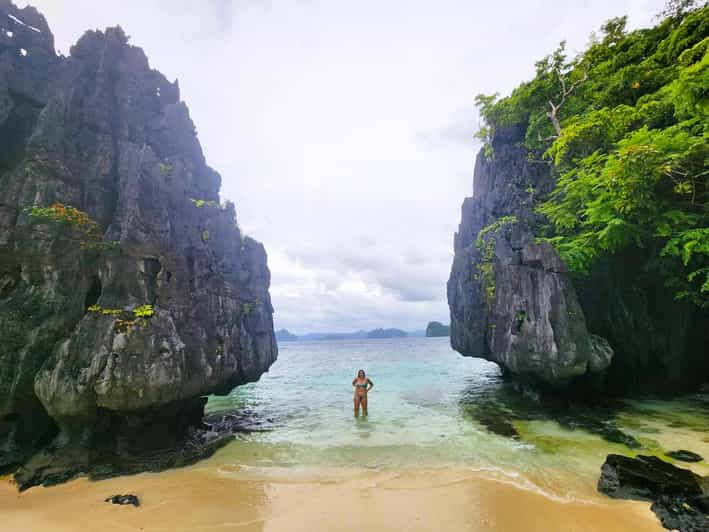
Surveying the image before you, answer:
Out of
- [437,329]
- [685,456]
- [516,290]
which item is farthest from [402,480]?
[437,329]

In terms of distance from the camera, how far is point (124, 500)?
6.43m

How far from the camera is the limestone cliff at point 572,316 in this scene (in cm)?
1130

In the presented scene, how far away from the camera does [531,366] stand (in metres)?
12.1

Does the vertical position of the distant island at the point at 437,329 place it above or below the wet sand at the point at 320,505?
below

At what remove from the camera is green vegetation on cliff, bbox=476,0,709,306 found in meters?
8.82

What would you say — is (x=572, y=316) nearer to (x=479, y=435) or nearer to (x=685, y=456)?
(x=685, y=456)

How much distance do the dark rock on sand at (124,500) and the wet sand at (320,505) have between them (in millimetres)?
122

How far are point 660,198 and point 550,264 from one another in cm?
384

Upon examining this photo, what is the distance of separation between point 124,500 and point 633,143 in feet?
52.3

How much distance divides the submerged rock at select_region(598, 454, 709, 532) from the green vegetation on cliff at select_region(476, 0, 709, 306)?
505 centimetres

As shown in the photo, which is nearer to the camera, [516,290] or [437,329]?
[516,290]

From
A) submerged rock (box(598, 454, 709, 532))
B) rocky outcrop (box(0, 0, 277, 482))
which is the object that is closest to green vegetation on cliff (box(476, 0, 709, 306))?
submerged rock (box(598, 454, 709, 532))

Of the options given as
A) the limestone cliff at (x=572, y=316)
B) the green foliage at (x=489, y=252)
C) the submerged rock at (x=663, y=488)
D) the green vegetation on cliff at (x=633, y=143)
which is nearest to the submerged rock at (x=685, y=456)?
the submerged rock at (x=663, y=488)

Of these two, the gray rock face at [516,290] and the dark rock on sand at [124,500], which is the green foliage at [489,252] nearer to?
the gray rock face at [516,290]
